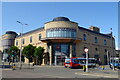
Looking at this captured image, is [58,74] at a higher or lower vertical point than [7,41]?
lower

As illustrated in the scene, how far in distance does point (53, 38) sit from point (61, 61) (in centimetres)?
867

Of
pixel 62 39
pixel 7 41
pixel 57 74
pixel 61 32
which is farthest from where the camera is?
pixel 7 41

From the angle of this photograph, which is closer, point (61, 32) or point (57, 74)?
point (57, 74)

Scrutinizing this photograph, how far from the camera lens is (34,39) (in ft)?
228

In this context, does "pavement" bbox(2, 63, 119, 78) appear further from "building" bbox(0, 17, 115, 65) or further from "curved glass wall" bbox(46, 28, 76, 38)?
"curved glass wall" bbox(46, 28, 76, 38)

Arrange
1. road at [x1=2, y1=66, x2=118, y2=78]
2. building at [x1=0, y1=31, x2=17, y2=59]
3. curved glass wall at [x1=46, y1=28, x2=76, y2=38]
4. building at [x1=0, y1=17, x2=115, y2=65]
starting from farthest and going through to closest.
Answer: building at [x1=0, y1=31, x2=17, y2=59] < building at [x1=0, y1=17, x2=115, y2=65] < curved glass wall at [x1=46, y1=28, x2=76, y2=38] < road at [x1=2, y1=66, x2=118, y2=78]

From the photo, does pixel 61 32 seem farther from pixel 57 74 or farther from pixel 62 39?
pixel 57 74

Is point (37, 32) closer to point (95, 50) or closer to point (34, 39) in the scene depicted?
point (34, 39)

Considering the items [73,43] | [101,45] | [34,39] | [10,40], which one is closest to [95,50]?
[101,45]

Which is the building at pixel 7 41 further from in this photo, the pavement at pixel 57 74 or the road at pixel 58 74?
the road at pixel 58 74

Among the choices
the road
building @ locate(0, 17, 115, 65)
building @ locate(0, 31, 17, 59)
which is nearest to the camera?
the road

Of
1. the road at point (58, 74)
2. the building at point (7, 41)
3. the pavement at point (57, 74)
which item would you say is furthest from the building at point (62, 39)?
the building at point (7, 41)

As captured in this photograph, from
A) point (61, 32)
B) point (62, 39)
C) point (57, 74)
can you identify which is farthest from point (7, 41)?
point (57, 74)

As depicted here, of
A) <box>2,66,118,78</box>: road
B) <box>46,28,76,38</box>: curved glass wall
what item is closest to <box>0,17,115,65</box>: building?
<box>46,28,76,38</box>: curved glass wall
